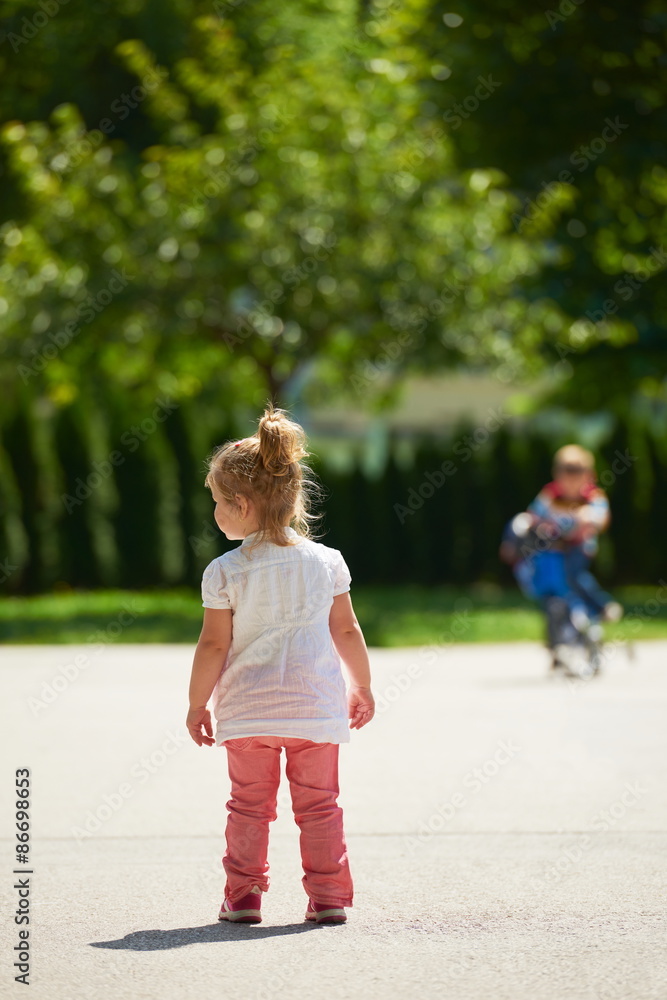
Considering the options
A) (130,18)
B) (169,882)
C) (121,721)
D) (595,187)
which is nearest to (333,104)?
(595,187)

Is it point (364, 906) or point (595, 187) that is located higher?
point (595, 187)

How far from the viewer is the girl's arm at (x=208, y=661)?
177 inches

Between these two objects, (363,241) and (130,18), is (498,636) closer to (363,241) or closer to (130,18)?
(363,241)

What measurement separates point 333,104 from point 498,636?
676 cm

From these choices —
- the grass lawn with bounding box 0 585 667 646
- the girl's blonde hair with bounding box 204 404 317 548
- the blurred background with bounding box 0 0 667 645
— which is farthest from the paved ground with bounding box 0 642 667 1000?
the blurred background with bounding box 0 0 667 645

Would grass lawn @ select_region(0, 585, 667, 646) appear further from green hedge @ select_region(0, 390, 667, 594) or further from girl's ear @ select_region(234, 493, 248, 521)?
girl's ear @ select_region(234, 493, 248, 521)

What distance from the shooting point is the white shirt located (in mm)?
4449

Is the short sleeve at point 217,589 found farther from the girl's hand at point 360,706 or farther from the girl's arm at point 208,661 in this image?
the girl's hand at point 360,706

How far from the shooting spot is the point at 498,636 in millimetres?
15047

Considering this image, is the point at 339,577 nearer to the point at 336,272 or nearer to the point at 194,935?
the point at 194,935

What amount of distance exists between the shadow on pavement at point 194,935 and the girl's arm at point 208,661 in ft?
1.77

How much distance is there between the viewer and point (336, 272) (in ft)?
57.4

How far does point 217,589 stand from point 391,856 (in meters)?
1.51

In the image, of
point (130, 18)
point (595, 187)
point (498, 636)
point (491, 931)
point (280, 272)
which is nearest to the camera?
point (491, 931)
